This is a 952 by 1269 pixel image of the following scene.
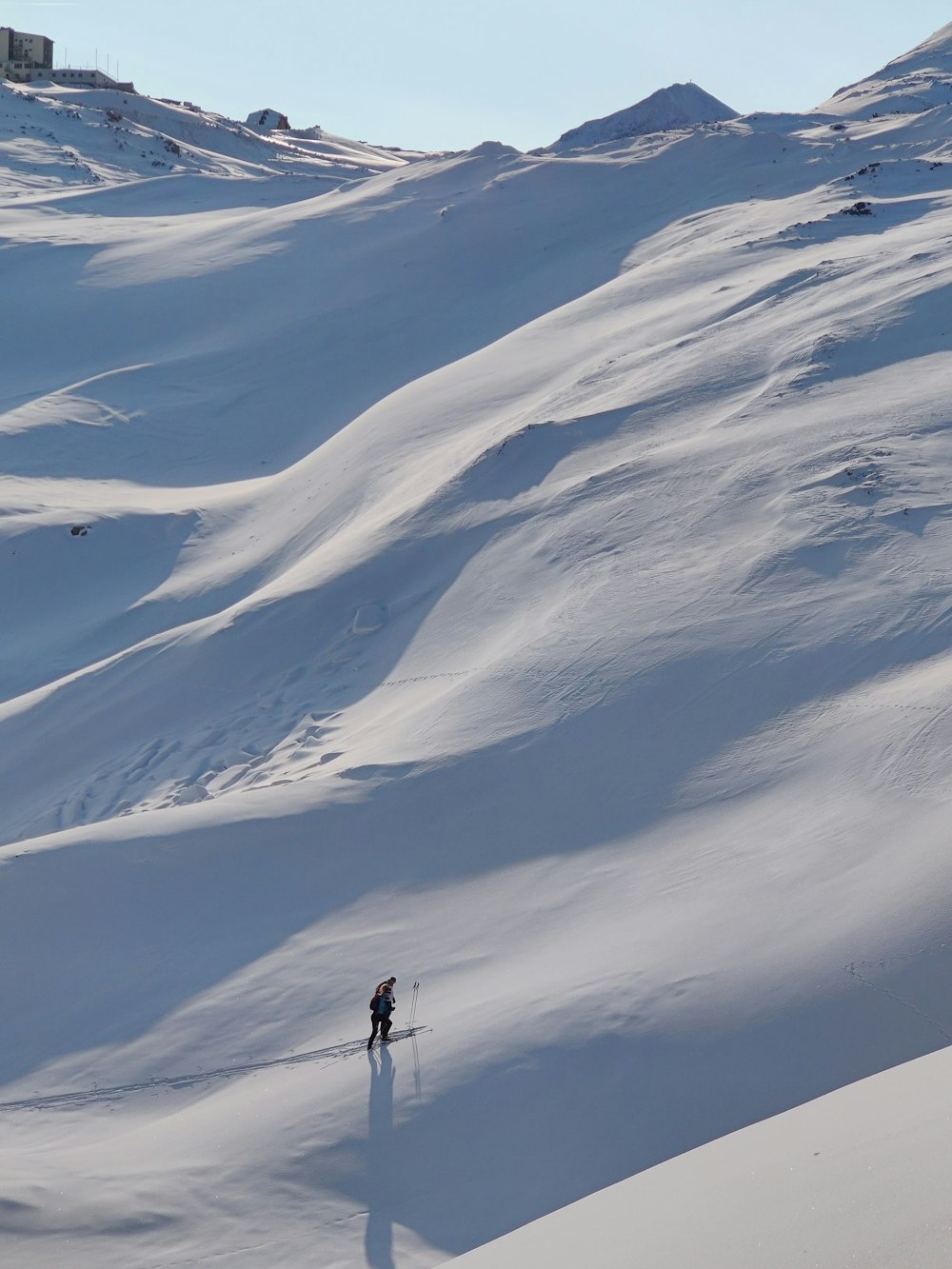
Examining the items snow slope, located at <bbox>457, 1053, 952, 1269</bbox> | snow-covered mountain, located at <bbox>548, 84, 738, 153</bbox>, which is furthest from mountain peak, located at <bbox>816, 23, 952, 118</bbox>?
snow slope, located at <bbox>457, 1053, 952, 1269</bbox>

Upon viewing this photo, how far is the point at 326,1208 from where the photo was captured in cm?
763

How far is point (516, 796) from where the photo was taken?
11305 mm

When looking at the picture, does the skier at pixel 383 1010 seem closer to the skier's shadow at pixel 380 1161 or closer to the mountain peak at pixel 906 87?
the skier's shadow at pixel 380 1161

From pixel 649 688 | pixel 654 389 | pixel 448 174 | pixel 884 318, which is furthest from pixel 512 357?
pixel 448 174

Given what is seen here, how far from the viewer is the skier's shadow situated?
286 inches

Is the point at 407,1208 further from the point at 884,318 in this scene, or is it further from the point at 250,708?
the point at 884,318

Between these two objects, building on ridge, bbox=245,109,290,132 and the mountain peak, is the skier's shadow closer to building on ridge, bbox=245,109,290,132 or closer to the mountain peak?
the mountain peak

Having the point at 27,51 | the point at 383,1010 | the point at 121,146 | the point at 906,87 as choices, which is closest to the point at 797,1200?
the point at 383,1010

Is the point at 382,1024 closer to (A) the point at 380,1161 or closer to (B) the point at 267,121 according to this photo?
(A) the point at 380,1161

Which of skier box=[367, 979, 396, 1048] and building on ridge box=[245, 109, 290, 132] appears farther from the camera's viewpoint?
building on ridge box=[245, 109, 290, 132]

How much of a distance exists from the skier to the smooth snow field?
0.16m

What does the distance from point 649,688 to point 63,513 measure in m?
14.3

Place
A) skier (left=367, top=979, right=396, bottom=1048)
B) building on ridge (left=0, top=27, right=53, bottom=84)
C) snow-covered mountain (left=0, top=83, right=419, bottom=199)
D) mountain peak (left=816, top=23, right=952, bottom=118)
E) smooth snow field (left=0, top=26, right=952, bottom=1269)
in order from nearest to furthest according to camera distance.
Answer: smooth snow field (left=0, top=26, right=952, bottom=1269)
skier (left=367, top=979, right=396, bottom=1048)
mountain peak (left=816, top=23, right=952, bottom=118)
snow-covered mountain (left=0, top=83, right=419, bottom=199)
building on ridge (left=0, top=27, right=53, bottom=84)

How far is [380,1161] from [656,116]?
53.4m
